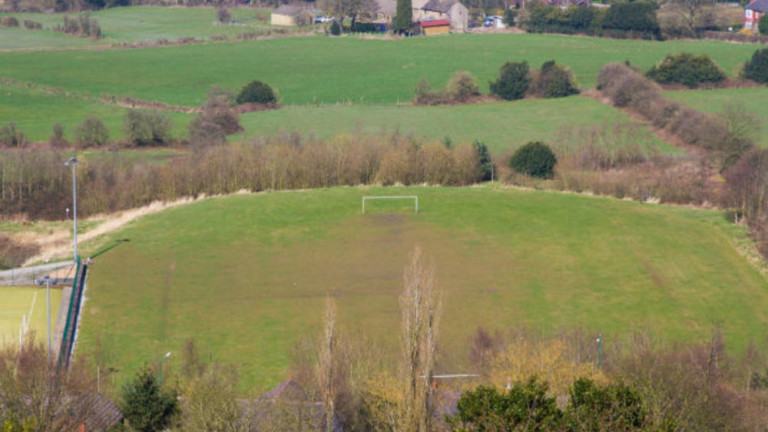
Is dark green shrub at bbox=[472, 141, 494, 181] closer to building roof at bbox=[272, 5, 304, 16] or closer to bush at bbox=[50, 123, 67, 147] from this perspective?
bush at bbox=[50, 123, 67, 147]

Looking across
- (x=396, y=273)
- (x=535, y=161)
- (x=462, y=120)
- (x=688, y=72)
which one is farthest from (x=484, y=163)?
(x=688, y=72)

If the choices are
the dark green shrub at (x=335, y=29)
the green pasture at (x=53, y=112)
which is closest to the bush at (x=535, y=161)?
the green pasture at (x=53, y=112)

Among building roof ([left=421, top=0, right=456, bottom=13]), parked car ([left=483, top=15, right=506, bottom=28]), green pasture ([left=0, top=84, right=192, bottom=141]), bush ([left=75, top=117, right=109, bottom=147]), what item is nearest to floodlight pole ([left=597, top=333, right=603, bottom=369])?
green pasture ([left=0, top=84, right=192, bottom=141])

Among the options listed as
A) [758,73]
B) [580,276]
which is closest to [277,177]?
[580,276]

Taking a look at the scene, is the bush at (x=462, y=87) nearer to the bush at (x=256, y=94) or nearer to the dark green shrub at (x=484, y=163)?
the bush at (x=256, y=94)

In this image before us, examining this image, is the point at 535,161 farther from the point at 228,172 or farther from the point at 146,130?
the point at 146,130

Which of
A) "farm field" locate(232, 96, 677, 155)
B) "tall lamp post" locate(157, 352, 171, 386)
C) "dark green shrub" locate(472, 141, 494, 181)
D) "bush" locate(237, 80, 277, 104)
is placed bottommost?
"tall lamp post" locate(157, 352, 171, 386)
